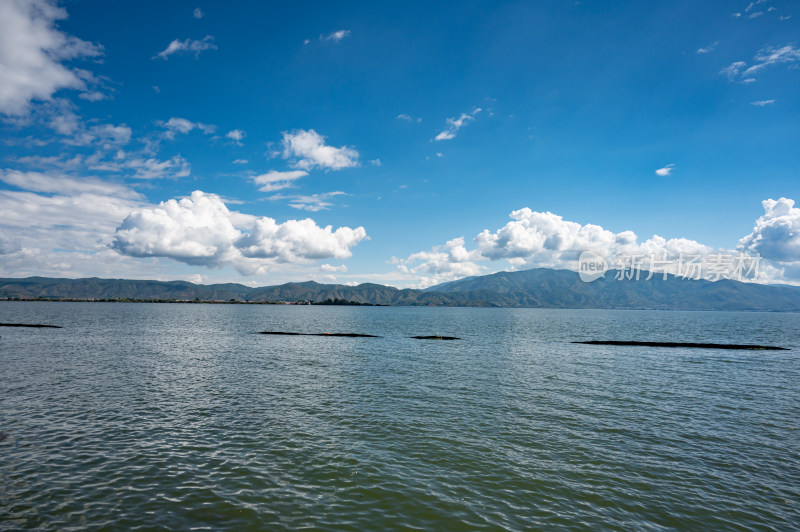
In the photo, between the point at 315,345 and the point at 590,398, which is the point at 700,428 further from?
the point at 315,345

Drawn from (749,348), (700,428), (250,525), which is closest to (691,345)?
(749,348)

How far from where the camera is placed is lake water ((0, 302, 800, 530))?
18.4 meters

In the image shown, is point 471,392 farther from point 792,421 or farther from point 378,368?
point 792,421

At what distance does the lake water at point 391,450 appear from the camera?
726 inches

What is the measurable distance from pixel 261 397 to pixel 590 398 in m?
35.4

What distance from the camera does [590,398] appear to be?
41.5 metres

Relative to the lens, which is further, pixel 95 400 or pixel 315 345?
pixel 315 345

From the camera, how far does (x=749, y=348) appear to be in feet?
314

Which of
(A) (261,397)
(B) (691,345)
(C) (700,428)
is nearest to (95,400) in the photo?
(A) (261,397)

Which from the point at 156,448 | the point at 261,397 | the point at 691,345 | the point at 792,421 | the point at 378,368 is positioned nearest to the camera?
the point at 156,448

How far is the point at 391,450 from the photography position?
26.2 metres

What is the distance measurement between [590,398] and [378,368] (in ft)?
101

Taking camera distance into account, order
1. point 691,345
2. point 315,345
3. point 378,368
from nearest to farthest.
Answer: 1. point 378,368
2. point 315,345
3. point 691,345

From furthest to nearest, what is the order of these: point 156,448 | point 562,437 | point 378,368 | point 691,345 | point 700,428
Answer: point 691,345 → point 378,368 → point 700,428 → point 562,437 → point 156,448
